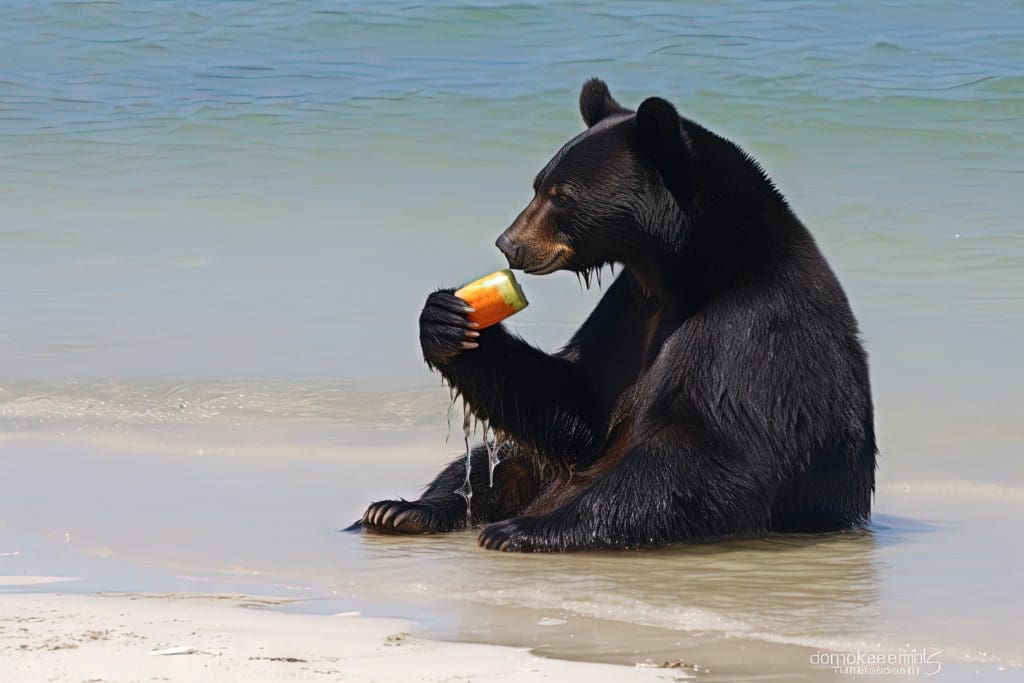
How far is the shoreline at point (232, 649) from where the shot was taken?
13.5 feet

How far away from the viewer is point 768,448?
606cm

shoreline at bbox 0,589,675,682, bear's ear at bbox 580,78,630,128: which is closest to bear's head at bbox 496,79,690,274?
bear's ear at bbox 580,78,630,128

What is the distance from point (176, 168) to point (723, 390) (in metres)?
12.6

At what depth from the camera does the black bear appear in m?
5.99

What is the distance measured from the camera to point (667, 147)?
6.15m

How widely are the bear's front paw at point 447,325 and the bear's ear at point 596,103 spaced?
2.77 feet

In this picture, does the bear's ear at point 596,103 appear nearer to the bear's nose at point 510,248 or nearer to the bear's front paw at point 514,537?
the bear's nose at point 510,248

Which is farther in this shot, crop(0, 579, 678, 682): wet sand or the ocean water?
the ocean water

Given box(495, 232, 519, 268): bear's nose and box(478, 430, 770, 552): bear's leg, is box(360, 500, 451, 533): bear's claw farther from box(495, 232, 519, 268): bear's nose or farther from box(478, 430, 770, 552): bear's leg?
box(495, 232, 519, 268): bear's nose

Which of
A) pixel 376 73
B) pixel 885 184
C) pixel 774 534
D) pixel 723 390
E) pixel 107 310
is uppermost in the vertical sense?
pixel 376 73

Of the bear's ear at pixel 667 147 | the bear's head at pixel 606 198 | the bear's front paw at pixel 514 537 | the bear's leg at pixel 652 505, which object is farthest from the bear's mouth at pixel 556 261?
the bear's front paw at pixel 514 537

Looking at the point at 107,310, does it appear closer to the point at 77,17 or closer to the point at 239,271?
the point at 239,271

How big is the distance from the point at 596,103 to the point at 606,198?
0.55 metres

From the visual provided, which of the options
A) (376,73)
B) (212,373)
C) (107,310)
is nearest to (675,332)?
(212,373)
